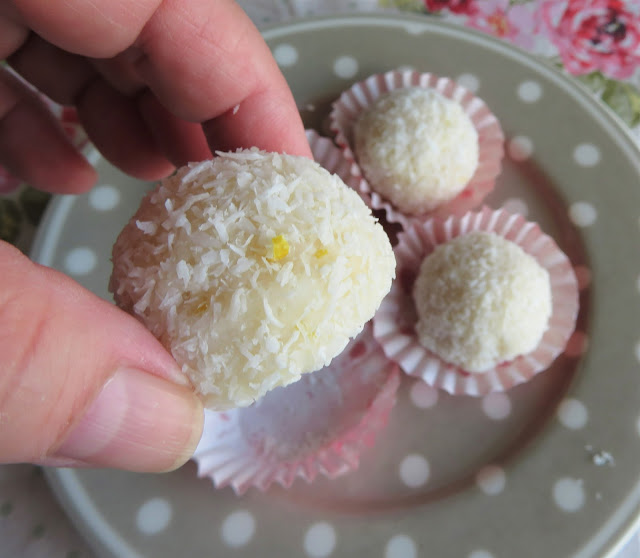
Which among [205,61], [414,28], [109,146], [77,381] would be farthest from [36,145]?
[414,28]

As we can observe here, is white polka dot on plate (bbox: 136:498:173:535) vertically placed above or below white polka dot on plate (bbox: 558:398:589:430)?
below

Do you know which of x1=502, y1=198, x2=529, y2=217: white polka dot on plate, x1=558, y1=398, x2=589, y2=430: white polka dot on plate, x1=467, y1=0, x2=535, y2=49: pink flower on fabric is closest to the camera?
x1=558, y1=398, x2=589, y2=430: white polka dot on plate

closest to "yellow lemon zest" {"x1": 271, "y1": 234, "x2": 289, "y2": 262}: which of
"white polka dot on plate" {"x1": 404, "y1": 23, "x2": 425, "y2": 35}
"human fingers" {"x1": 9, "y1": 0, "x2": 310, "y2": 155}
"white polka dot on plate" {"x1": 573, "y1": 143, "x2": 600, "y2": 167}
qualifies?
"human fingers" {"x1": 9, "y1": 0, "x2": 310, "y2": 155}

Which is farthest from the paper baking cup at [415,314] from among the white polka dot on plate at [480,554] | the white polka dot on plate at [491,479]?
the white polka dot on plate at [480,554]

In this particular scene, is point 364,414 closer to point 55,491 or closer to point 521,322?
point 521,322

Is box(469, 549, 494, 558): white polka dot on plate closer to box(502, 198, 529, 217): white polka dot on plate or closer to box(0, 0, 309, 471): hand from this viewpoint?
box(0, 0, 309, 471): hand

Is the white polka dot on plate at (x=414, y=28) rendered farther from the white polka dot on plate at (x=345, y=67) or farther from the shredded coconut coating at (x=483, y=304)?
the shredded coconut coating at (x=483, y=304)

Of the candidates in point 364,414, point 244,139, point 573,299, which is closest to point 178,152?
point 244,139
